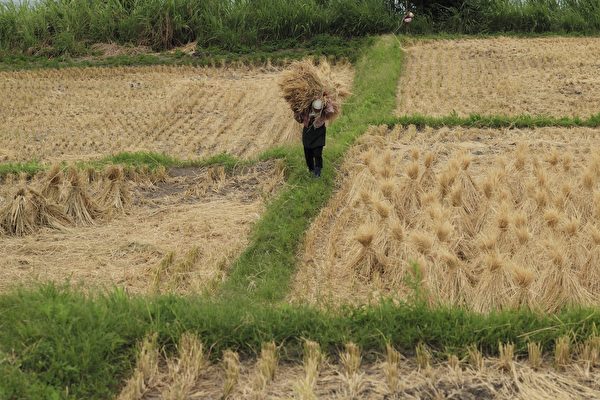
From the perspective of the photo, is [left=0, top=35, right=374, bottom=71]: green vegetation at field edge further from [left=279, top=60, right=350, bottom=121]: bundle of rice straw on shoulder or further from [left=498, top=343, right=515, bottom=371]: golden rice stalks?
[left=498, top=343, right=515, bottom=371]: golden rice stalks

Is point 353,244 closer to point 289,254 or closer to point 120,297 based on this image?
point 289,254

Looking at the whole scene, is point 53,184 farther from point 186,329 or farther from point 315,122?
point 186,329

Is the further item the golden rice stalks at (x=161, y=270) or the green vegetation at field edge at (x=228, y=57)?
the green vegetation at field edge at (x=228, y=57)

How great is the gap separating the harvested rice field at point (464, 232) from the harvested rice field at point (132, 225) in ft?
2.82

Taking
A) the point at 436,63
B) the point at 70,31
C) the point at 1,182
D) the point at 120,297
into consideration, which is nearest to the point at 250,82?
the point at 436,63

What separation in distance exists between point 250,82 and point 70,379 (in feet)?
37.8

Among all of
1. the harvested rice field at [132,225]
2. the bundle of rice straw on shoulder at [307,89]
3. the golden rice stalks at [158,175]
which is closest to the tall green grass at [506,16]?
the golden rice stalks at [158,175]

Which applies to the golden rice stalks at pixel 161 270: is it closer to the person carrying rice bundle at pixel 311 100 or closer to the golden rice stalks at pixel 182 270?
the golden rice stalks at pixel 182 270

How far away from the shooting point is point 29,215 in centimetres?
682

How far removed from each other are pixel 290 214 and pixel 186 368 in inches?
115

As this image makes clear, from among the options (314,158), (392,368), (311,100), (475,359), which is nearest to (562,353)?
(475,359)

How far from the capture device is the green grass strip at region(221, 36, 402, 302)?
525 centimetres

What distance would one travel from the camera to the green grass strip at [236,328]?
3814 mm

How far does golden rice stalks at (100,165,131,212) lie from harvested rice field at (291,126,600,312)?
87.2 inches
